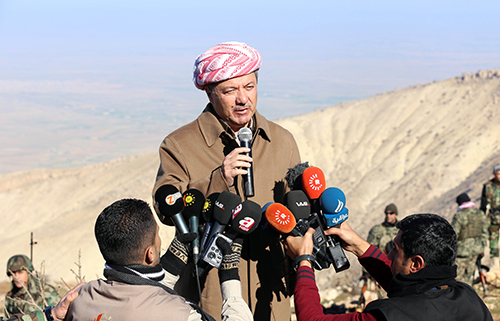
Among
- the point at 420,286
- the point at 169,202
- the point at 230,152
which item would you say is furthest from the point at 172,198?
the point at 420,286

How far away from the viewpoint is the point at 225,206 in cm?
259

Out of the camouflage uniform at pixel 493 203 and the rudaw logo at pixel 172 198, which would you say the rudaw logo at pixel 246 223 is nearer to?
the rudaw logo at pixel 172 198

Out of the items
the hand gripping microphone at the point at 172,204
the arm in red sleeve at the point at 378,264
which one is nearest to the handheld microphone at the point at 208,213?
the hand gripping microphone at the point at 172,204

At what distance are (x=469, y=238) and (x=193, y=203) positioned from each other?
802cm

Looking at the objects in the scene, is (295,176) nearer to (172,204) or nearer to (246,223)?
(246,223)

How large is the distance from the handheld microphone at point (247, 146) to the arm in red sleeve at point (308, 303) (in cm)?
54

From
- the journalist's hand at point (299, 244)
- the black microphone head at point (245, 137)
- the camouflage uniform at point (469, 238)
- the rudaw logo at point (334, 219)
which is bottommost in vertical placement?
the camouflage uniform at point (469, 238)

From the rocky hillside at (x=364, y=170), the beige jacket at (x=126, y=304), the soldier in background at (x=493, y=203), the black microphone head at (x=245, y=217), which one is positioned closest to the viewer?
the beige jacket at (x=126, y=304)

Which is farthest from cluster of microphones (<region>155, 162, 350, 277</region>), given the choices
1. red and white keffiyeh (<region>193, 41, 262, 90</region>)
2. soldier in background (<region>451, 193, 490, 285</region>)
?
soldier in background (<region>451, 193, 490, 285</region>)

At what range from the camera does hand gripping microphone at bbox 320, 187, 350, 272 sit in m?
2.83

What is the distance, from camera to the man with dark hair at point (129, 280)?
6.77ft

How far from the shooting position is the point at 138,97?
589ft

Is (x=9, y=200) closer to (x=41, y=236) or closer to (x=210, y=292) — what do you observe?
(x=41, y=236)

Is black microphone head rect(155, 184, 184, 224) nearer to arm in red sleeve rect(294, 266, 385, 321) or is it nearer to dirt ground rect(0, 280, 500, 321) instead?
arm in red sleeve rect(294, 266, 385, 321)
